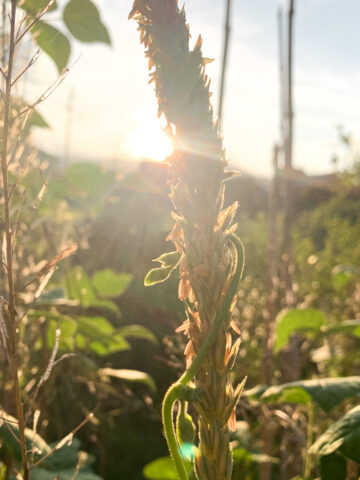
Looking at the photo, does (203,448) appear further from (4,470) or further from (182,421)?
(4,470)

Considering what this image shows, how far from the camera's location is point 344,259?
644 cm

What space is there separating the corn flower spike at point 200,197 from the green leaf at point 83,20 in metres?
0.90

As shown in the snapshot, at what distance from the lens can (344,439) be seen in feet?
2.89

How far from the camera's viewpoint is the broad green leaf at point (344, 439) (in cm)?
86

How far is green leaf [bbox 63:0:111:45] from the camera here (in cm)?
131

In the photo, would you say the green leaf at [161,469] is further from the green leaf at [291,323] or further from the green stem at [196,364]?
the green stem at [196,364]

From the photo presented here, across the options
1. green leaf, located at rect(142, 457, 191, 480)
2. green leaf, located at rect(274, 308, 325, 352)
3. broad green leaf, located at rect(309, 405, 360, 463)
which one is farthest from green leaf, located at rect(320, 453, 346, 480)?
green leaf, located at rect(142, 457, 191, 480)

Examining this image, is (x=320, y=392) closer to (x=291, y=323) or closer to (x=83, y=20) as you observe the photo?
(x=291, y=323)

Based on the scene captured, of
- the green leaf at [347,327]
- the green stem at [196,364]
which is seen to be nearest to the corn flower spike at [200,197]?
the green stem at [196,364]

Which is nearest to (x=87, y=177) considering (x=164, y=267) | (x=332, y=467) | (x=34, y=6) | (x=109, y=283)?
(x=109, y=283)

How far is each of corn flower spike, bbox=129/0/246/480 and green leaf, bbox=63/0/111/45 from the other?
90cm

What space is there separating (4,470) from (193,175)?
55.0 inches

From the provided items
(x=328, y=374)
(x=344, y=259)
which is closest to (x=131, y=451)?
(x=328, y=374)

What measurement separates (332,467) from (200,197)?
709mm
